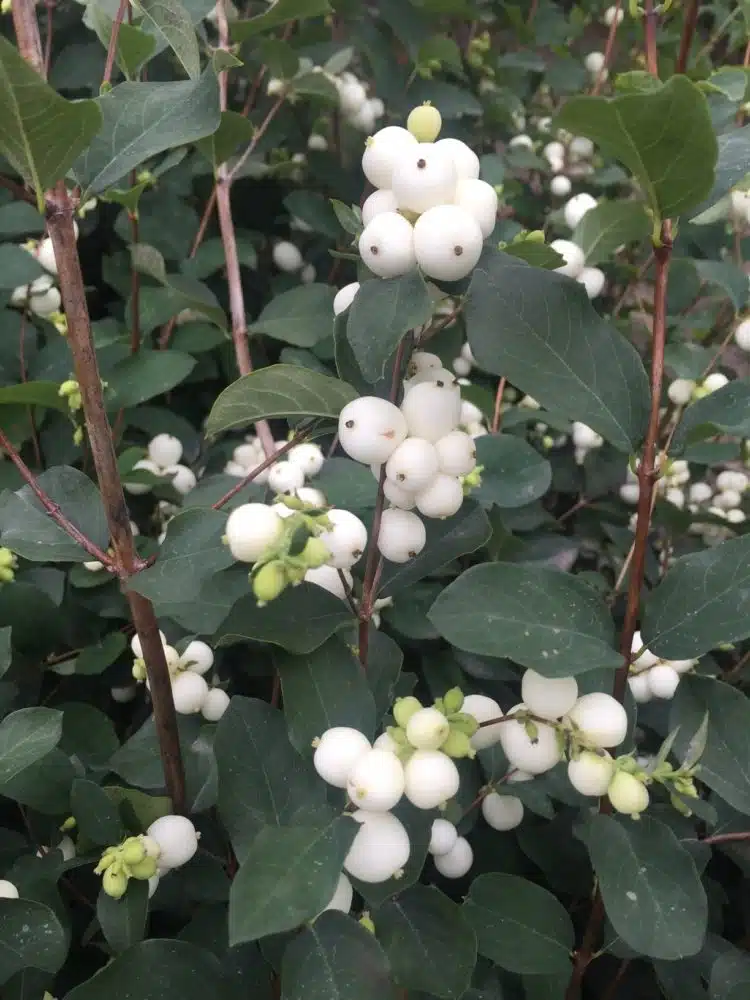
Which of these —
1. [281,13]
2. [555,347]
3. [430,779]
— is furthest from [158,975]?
[281,13]

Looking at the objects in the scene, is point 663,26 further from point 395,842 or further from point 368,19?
Result: point 395,842

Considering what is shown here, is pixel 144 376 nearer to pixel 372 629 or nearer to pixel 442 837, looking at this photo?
pixel 372 629

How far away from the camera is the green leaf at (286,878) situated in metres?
0.42

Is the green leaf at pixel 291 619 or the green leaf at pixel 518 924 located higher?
the green leaf at pixel 291 619

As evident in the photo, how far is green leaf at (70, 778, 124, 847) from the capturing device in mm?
583

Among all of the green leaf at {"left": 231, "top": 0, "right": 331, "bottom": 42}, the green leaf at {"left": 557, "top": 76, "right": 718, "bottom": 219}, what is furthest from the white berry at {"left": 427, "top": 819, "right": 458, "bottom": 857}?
the green leaf at {"left": 231, "top": 0, "right": 331, "bottom": 42}

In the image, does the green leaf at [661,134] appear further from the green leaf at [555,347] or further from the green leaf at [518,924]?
the green leaf at [518,924]

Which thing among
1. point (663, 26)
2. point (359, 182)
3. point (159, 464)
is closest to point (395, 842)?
point (159, 464)

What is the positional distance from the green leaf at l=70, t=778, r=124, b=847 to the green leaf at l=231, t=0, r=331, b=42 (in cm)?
94

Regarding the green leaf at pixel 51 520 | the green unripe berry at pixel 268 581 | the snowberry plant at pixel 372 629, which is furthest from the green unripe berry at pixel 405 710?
the green leaf at pixel 51 520

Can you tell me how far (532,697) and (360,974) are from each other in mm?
→ 200

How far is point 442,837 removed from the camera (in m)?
0.64

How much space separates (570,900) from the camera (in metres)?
0.83

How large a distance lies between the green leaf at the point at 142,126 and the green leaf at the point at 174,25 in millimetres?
13
